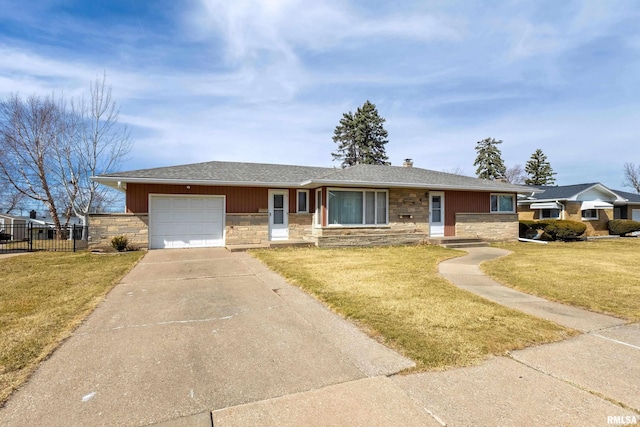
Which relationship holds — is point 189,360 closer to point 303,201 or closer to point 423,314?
point 423,314

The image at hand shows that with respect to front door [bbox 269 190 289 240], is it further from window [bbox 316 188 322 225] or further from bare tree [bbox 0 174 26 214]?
bare tree [bbox 0 174 26 214]

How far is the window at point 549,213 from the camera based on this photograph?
20.9 metres

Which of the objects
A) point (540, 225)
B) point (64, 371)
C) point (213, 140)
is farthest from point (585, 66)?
point (213, 140)

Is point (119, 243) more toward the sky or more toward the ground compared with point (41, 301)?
more toward the sky

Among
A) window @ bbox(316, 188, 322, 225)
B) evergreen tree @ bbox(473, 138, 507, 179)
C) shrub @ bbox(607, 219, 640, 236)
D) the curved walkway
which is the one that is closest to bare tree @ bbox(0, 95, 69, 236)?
window @ bbox(316, 188, 322, 225)

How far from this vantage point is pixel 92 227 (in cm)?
1142

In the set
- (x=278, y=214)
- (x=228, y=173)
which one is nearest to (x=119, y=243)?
(x=228, y=173)

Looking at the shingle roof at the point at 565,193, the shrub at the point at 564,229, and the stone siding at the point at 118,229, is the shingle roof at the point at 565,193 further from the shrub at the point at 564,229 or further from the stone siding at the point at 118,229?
the stone siding at the point at 118,229

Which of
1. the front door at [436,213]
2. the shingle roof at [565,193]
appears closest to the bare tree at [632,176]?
the shingle roof at [565,193]

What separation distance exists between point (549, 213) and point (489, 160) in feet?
78.2

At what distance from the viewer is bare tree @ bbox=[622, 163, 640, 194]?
45531 millimetres

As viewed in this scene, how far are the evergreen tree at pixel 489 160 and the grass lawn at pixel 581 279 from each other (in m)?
35.4

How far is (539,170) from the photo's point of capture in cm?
4431

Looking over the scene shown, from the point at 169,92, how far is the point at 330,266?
10.9m
